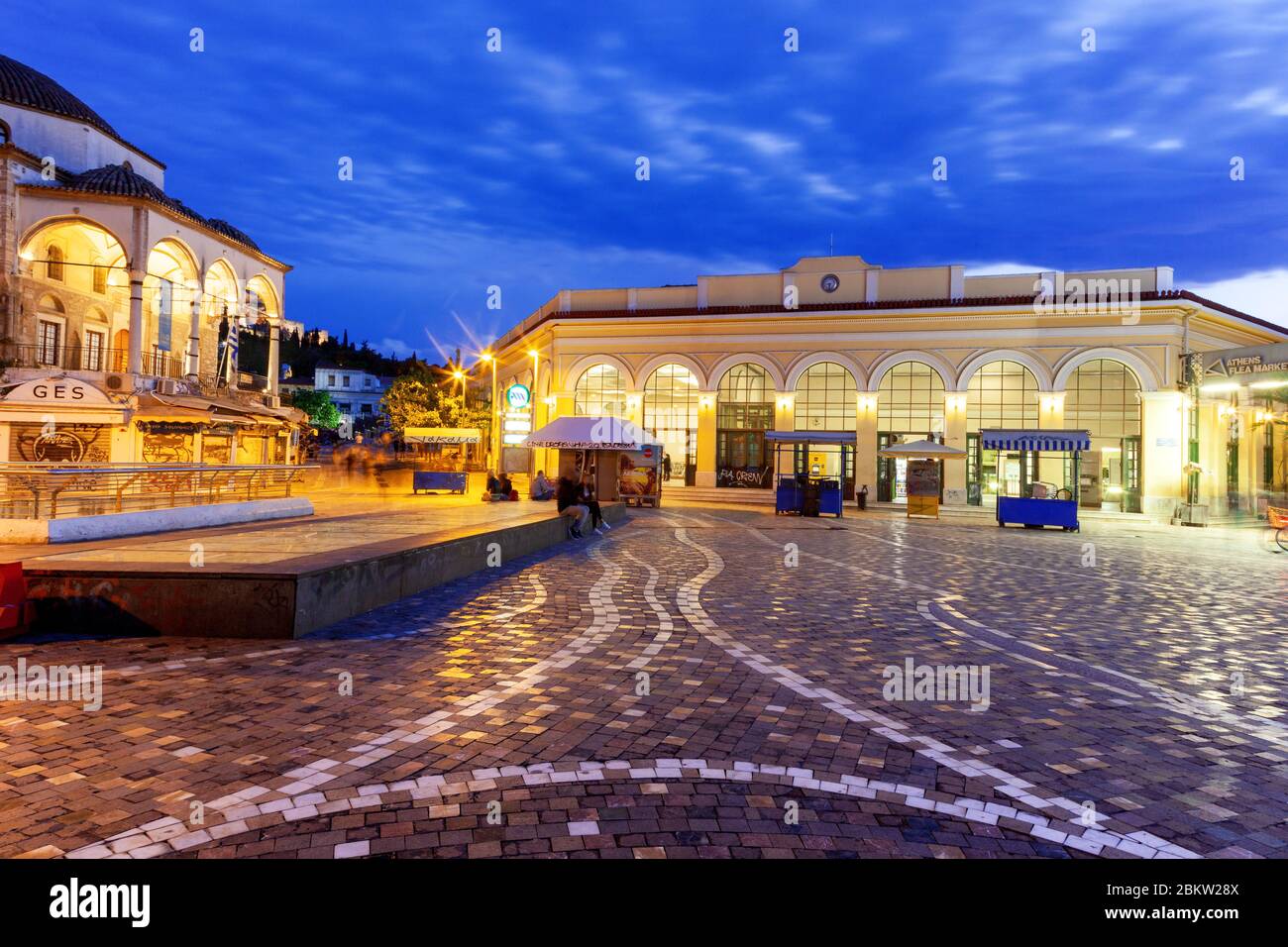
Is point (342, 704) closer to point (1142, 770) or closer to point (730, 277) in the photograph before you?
point (1142, 770)

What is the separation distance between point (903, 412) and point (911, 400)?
0.64 meters

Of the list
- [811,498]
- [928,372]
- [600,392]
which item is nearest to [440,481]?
[600,392]

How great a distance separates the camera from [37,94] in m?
29.8

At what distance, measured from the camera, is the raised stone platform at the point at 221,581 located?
6.65 metres

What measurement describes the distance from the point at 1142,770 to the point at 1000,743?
0.72 m

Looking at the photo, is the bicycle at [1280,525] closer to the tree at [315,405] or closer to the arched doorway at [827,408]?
the arched doorway at [827,408]

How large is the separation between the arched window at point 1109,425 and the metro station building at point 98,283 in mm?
31393

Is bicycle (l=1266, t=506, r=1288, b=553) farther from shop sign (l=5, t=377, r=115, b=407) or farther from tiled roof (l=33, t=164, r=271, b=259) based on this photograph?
tiled roof (l=33, t=164, r=271, b=259)

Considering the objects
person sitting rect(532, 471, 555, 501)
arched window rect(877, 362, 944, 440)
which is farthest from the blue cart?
arched window rect(877, 362, 944, 440)

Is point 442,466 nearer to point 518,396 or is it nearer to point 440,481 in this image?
point 518,396

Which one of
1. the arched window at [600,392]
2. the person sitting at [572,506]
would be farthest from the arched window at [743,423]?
the person sitting at [572,506]

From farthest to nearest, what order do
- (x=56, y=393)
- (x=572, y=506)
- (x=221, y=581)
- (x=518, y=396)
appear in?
(x=518, y=396), (x=572, y=506), (x=56, y=393), (x=221, y=581)

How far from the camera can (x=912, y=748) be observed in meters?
4.32
